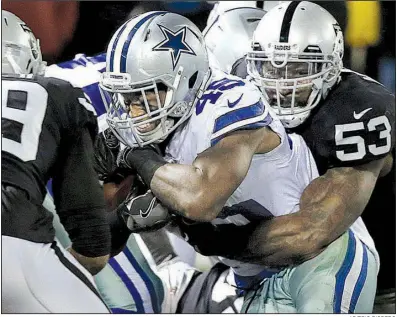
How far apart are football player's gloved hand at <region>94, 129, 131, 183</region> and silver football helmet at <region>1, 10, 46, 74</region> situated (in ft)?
0.73

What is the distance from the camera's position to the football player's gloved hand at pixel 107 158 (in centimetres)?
193

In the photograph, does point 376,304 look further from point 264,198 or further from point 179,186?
point 179,186

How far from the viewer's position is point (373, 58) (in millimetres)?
2057

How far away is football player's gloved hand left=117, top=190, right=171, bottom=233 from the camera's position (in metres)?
1.86

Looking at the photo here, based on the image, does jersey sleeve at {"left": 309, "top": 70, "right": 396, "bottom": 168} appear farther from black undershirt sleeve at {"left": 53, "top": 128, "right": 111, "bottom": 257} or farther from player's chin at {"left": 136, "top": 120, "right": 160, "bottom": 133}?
black undershirt sleeve at {"left": 53, "top": 128, "right": 111, "bottom": 257}

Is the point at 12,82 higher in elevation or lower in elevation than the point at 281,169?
higher

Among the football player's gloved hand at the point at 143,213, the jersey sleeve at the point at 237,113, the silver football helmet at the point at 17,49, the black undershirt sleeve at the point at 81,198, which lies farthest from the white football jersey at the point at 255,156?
the silver football helmet at the point at 17,49

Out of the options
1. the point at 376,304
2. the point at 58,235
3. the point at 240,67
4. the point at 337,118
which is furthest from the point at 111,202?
the point at 376,304

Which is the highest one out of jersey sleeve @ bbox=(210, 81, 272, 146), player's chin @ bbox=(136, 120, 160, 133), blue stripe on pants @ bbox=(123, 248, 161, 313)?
jersey sleeve @ bbox=(210, 81, 272, 146)

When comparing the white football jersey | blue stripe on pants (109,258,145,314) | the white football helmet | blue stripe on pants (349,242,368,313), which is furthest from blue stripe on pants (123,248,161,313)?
the white football helmet

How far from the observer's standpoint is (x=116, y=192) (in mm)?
1954

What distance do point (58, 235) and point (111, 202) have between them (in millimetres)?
147

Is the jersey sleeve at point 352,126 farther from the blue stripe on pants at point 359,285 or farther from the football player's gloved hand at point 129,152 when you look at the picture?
the football player's gloved hand at point 129,152

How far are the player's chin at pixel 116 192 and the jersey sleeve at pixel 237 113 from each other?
0.25m
